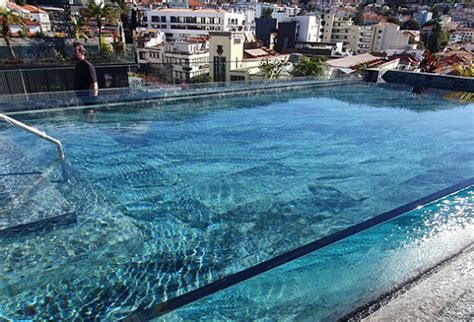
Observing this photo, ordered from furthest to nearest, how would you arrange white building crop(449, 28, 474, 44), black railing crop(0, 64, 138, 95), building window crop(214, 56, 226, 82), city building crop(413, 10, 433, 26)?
city building crop(413, 10, 433, 26) → white building crop(449, 28, 474, 44) → building window crop(214, 56, 226, 82) → black railing crop(0, 64, 138, 95)

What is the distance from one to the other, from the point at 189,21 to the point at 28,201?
53.7 meters

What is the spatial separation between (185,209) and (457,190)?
92.5 inches

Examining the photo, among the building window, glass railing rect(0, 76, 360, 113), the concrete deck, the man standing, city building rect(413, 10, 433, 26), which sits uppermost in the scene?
city building rect(413, 10, 433, 26)

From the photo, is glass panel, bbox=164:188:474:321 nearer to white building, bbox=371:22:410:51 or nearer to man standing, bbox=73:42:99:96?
man standing, bbox=73:42:99:96

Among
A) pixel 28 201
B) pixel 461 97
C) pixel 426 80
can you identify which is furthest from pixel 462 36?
pixel 28 201

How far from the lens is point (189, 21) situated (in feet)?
167

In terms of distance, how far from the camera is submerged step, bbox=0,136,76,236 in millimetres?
2631

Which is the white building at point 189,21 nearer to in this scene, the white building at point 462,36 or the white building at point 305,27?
the white building at point 305,27

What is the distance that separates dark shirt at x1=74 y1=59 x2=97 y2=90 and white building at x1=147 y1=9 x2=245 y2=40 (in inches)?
1854

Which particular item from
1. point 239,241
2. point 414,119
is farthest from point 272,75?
point 239,241

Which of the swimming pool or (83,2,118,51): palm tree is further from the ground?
(83,2,118,51): palm tree

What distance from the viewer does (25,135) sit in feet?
14.4

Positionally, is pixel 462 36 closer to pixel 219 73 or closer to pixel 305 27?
pixel 305 27

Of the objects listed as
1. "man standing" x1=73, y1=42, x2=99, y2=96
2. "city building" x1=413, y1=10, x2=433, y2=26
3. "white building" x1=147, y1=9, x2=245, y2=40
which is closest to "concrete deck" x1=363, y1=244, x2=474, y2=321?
"man standing" x1=73, y1=42, x2=99, y2=96
